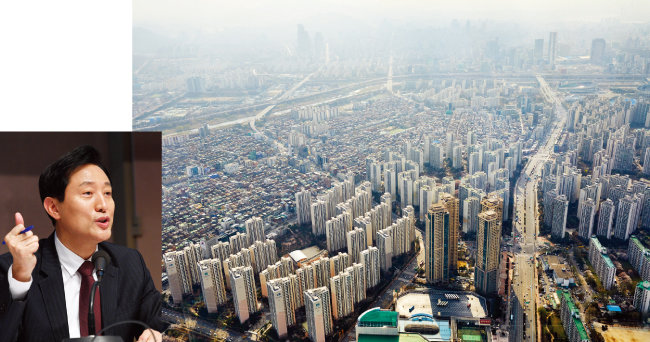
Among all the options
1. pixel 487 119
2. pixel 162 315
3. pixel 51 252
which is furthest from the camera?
pixel 487 119

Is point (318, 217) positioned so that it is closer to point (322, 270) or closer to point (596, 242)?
point (322, 270)

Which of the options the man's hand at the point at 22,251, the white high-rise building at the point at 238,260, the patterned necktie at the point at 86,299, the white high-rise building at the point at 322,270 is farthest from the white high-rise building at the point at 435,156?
the man's hand at the point at 22,251

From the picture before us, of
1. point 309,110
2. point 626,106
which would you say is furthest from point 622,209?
point 309,110

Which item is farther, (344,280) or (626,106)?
(344,280)

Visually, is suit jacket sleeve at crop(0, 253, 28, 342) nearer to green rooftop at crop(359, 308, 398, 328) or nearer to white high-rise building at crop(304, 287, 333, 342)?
white high-rise building at crop(304, 287, 333, 342)

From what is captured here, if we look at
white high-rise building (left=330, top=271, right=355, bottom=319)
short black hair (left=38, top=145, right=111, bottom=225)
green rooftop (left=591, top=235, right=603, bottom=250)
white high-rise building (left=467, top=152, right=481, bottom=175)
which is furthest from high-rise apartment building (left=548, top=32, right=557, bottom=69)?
short black hair (left=38, top=145, right=111, bottom=225)

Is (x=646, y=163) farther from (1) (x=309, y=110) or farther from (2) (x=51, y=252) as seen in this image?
(2) (x=51, y=252)
